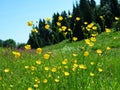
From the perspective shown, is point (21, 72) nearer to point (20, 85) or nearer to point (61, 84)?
point (20, 85)

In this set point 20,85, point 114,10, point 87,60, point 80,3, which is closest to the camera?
point 20,85

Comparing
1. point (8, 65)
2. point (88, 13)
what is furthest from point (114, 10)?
point (8, 65)

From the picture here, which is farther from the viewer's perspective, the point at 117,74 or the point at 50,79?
the point at 117,74

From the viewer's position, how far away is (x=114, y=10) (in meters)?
55.2

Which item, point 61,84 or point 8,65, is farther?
point 8,65

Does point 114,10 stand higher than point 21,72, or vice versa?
point 114,10

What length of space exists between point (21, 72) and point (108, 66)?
2.37 m

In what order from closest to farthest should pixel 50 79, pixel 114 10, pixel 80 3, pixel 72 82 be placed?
1. pixel 72 82
2. pixel 50 79
3. pixel 114 10
4. pixel 80 3

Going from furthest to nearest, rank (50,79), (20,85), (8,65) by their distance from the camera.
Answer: (8,65) < (20,85) < (50,79)

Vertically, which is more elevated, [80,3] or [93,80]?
[80,3]

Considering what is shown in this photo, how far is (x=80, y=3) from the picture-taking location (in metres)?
64.6

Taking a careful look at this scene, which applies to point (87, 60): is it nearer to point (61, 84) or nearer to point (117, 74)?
point (117, 74)

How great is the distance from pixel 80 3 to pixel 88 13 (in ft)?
23.7

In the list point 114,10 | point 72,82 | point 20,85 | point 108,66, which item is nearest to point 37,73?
point 20,85
